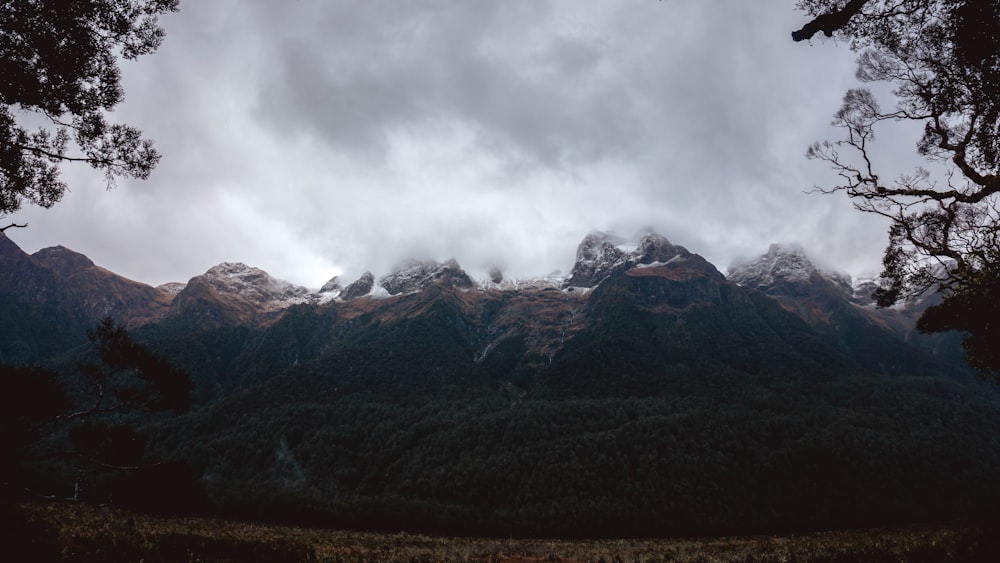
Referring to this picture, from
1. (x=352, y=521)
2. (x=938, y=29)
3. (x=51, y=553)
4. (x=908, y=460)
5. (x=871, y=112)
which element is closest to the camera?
(x=51, y=553)

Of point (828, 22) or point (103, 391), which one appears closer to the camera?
point (828, 22)

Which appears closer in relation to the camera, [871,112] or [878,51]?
[878,51]

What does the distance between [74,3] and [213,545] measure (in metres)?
16.0

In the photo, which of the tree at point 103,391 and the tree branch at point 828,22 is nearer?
the tree branch at point 828,22

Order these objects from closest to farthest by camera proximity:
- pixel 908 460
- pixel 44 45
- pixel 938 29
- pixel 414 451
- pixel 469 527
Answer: pixel 44 45 → pixel 938 29 → pixel 469 527 → pixel 908 460 → pixel 414 451

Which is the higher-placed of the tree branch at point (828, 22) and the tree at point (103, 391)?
the tree branch at point (828, 22)

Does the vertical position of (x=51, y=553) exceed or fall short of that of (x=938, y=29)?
it falls short

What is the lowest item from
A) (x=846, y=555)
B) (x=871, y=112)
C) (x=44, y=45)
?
(x=846, y=555)

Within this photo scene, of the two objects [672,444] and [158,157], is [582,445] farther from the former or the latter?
[158,157]

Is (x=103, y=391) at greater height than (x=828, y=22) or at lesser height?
lesser

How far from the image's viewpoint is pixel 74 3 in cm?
1138

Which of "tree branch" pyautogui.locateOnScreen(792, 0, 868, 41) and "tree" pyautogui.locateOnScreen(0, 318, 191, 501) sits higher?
"tree branch" pyautogui.locateOnScreen(792, 0, 868, 41)

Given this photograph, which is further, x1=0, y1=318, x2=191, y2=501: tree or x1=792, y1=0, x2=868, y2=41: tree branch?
x1=0, y1=318, x2=191, y2=501: tree

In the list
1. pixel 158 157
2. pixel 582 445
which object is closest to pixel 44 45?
pixel 158 157
